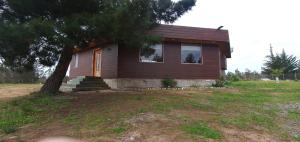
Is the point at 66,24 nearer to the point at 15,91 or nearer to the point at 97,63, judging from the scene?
the point at 15,91

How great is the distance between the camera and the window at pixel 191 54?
1756 cm

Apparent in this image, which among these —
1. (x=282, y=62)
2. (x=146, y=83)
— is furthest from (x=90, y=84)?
(x=282, y=62)

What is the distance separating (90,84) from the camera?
1609 centimetres

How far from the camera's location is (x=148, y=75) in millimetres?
16750

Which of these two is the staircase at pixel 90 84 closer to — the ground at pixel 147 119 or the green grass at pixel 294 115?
the ground at pixel 147 119

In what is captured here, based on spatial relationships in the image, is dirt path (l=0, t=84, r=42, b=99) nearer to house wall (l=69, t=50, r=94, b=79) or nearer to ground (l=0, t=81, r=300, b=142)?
ground (l=0, t=81, r=300, b=142)

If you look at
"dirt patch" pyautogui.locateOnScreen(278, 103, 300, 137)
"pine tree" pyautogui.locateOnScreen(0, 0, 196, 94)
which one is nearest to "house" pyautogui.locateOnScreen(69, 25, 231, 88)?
"pine tree" pyautogui.locateOnScreen(0, 0, 196, 94)

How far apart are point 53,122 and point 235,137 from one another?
4635 millimetres

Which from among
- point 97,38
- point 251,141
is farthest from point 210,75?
point 251,141

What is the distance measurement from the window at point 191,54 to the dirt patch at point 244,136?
387 inches

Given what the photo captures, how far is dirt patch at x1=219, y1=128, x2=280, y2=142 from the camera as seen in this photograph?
7264mm

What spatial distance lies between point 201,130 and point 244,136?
102 centimetres

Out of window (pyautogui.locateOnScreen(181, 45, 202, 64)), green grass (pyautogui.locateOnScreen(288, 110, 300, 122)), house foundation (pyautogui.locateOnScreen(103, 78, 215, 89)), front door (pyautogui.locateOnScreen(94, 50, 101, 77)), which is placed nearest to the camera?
green grass (pyautogui.locateOnScreen(288, 110, 300, 122))

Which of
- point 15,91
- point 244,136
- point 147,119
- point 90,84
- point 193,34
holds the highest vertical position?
point 193,34
